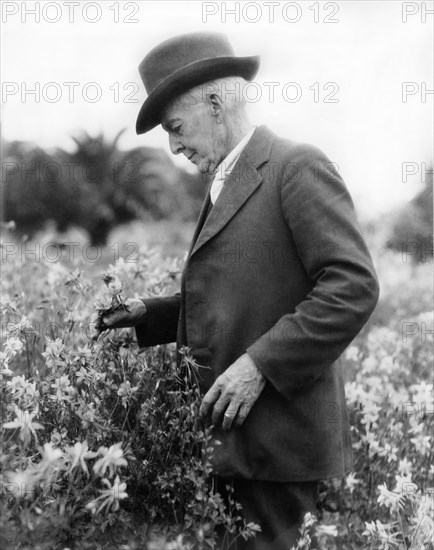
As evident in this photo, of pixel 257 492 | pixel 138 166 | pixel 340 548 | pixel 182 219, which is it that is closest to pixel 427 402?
pixel 340 548

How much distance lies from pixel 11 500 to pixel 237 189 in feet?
4.15

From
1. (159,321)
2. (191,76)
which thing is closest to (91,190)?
(159,321)

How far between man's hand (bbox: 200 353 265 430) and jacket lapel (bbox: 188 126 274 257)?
44 centimetres

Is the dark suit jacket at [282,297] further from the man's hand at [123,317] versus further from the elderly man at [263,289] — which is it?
the man's hand at [123,317]

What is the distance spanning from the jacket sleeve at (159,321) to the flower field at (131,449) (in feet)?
0.29

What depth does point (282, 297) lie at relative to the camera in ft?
8.56

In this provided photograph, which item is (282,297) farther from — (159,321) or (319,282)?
(159,321)

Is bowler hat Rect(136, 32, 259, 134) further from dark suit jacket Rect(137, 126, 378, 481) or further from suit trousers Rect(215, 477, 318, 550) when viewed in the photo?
suit trousers Rect(215, 477, 318, 550)

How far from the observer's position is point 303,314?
2.46 m

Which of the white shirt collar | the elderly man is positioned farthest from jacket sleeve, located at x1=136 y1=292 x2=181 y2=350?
the white shirt collar

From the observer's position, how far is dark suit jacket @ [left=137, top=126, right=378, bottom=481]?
8.04 ft

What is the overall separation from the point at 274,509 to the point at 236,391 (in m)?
0.47

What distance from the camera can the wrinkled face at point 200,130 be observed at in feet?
9.01

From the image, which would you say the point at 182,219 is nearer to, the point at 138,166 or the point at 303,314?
the point at 138,166
